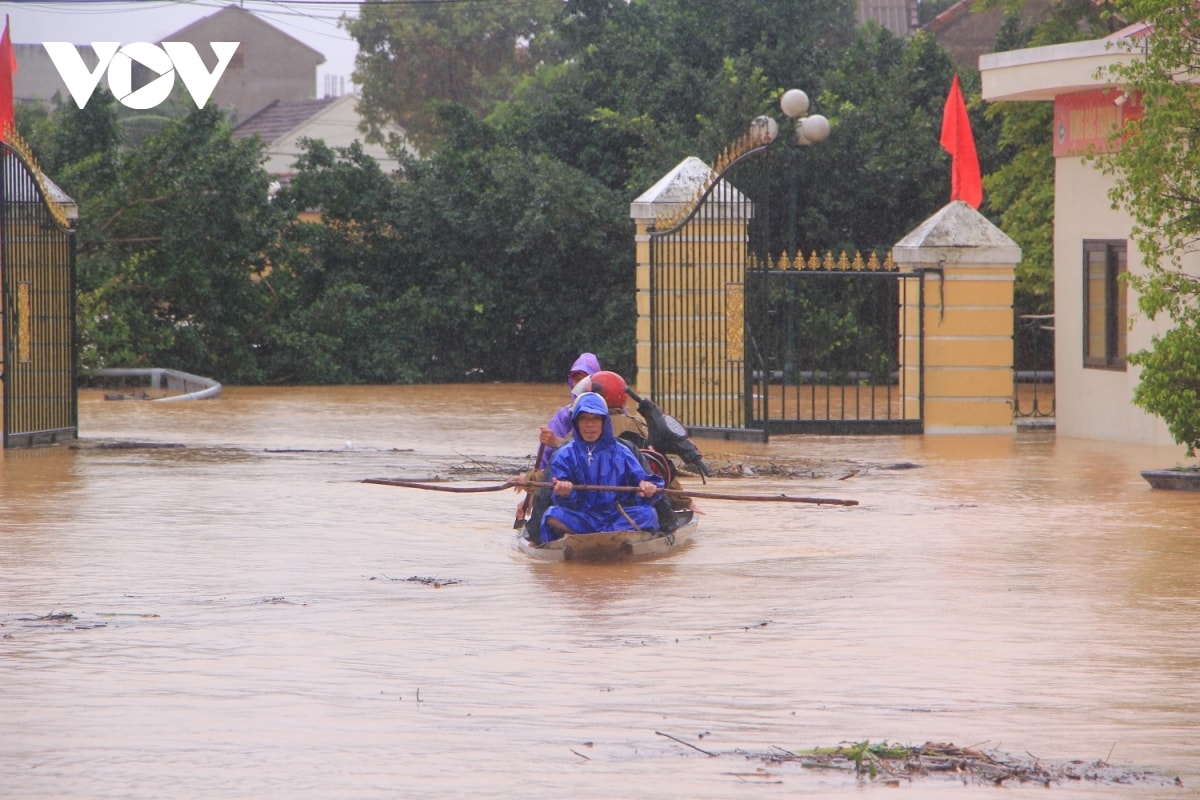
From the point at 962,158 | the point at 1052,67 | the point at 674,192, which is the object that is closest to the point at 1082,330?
the point at 1052,67

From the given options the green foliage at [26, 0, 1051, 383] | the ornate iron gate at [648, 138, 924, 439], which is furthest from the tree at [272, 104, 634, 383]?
the ornate iron gate at [648, 138, 924, 439]

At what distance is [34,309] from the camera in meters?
20.3

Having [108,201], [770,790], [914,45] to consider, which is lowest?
[770,790]

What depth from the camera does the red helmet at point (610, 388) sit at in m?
13.0

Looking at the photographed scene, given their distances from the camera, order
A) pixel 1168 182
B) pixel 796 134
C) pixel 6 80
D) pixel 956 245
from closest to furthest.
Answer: pixel 1168 182, pixel 956 245, pixel 6 80, pixel 796 134

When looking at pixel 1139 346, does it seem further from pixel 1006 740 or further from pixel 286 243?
pixel 286 243

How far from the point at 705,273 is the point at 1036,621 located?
487 inches

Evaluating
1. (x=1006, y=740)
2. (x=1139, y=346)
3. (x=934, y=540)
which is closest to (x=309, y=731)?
(x=1006, y=740)

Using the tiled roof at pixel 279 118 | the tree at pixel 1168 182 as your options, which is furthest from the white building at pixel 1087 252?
the tiled roof at pixel 279 118

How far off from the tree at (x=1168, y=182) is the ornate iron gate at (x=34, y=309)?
11.1 m

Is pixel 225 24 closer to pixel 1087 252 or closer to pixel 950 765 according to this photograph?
pixel 1087 252

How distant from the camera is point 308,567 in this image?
37.8 ft

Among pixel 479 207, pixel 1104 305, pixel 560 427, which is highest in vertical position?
pixel 479 207

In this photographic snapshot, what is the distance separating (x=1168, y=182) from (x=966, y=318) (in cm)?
570
